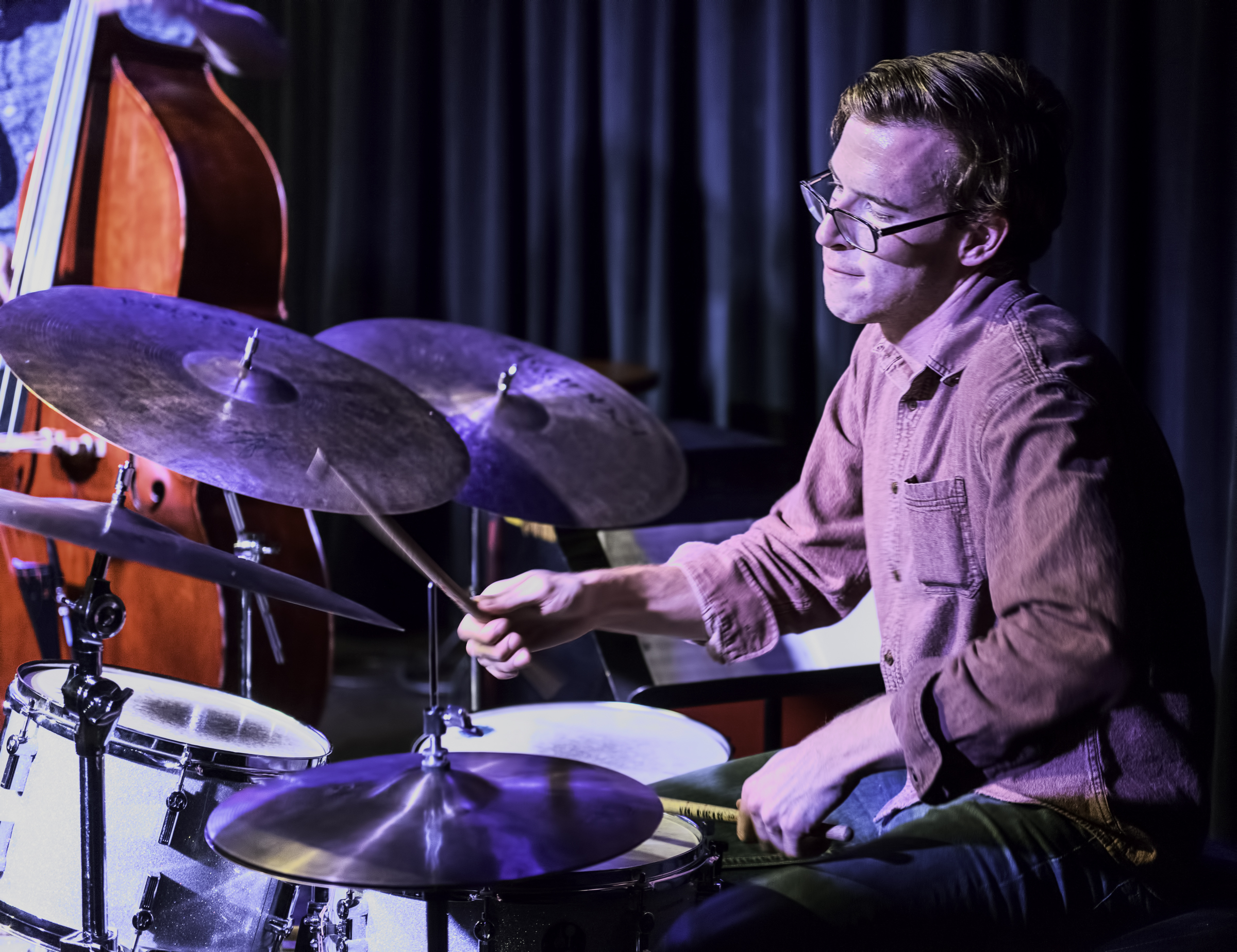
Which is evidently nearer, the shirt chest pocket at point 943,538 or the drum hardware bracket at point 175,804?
the shirt chest pocket at point 943,538

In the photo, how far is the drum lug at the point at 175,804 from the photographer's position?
1341mm

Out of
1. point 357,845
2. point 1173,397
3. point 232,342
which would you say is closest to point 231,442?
point 232,342

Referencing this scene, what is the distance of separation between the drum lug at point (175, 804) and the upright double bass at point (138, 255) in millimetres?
764

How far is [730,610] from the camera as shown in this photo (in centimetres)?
142

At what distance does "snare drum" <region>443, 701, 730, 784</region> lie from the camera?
157cm

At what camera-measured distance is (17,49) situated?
2.50 m

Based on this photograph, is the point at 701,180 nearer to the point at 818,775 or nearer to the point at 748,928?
the point at 818,775

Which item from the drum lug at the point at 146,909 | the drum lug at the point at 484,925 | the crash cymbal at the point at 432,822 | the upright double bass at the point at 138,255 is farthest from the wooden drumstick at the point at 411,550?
the upright double bass at the point at 138,255

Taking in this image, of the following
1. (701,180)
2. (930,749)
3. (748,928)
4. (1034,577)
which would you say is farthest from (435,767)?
(701,180)

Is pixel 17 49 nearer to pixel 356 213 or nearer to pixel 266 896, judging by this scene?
pixel 356 213

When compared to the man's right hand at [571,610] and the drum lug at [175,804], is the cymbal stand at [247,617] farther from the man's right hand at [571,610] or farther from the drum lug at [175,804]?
the man's right hand at [571,610]

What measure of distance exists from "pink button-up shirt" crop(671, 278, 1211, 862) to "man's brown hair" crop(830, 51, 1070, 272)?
0.08 m

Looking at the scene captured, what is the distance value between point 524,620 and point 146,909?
509 millimetres

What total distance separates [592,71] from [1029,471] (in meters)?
2.36
